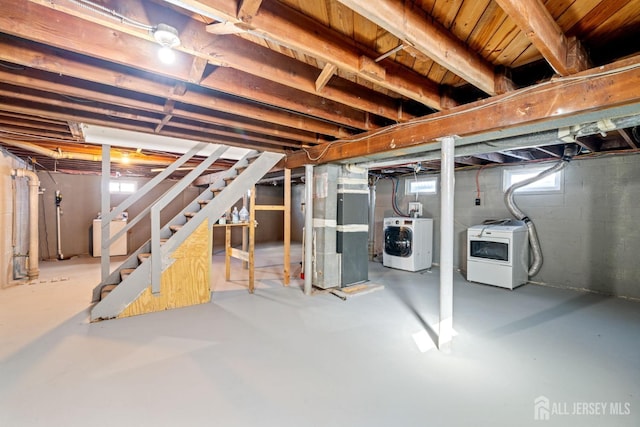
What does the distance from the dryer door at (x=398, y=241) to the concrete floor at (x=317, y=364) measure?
67.4 inches

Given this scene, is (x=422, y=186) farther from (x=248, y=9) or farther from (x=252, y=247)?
(x=248, y=9)

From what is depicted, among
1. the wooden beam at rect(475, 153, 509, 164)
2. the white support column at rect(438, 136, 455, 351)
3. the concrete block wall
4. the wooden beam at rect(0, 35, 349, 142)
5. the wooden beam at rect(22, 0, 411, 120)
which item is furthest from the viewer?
the wooden beam at rect(475, 153, 509, 164)

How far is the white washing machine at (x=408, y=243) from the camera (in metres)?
5.11

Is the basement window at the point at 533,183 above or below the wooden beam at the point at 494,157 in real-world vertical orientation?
below

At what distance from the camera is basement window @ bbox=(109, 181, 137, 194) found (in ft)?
23.2

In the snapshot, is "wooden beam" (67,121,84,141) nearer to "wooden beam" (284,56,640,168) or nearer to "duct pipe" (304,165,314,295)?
"duct pipe" (304,165,314,295)

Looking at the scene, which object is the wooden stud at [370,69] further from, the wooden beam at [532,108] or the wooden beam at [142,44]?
the wooden beam at [532,108]

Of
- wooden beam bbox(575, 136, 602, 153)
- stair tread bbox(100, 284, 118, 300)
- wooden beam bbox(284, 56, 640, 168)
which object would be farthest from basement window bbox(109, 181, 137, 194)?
wooden beam bbox(575, 136, 602, 153)

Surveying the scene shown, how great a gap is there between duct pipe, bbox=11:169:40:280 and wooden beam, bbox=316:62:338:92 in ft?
16.0

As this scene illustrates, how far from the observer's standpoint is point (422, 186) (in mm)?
5906

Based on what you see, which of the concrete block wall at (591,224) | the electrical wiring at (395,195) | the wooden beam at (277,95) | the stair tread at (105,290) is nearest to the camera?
the wooden beam at (277,95)

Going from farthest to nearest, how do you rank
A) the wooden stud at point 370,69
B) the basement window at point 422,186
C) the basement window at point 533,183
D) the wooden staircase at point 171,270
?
the basement window at point 422,186 → the basement window at point 533,183 → the wooden staircase at point 171,270 → the wooden stud at point 370,69

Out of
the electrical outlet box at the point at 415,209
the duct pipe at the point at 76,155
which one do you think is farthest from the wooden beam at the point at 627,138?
the duct pipe at the point at 76,155

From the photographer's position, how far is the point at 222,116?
260 centimetres
